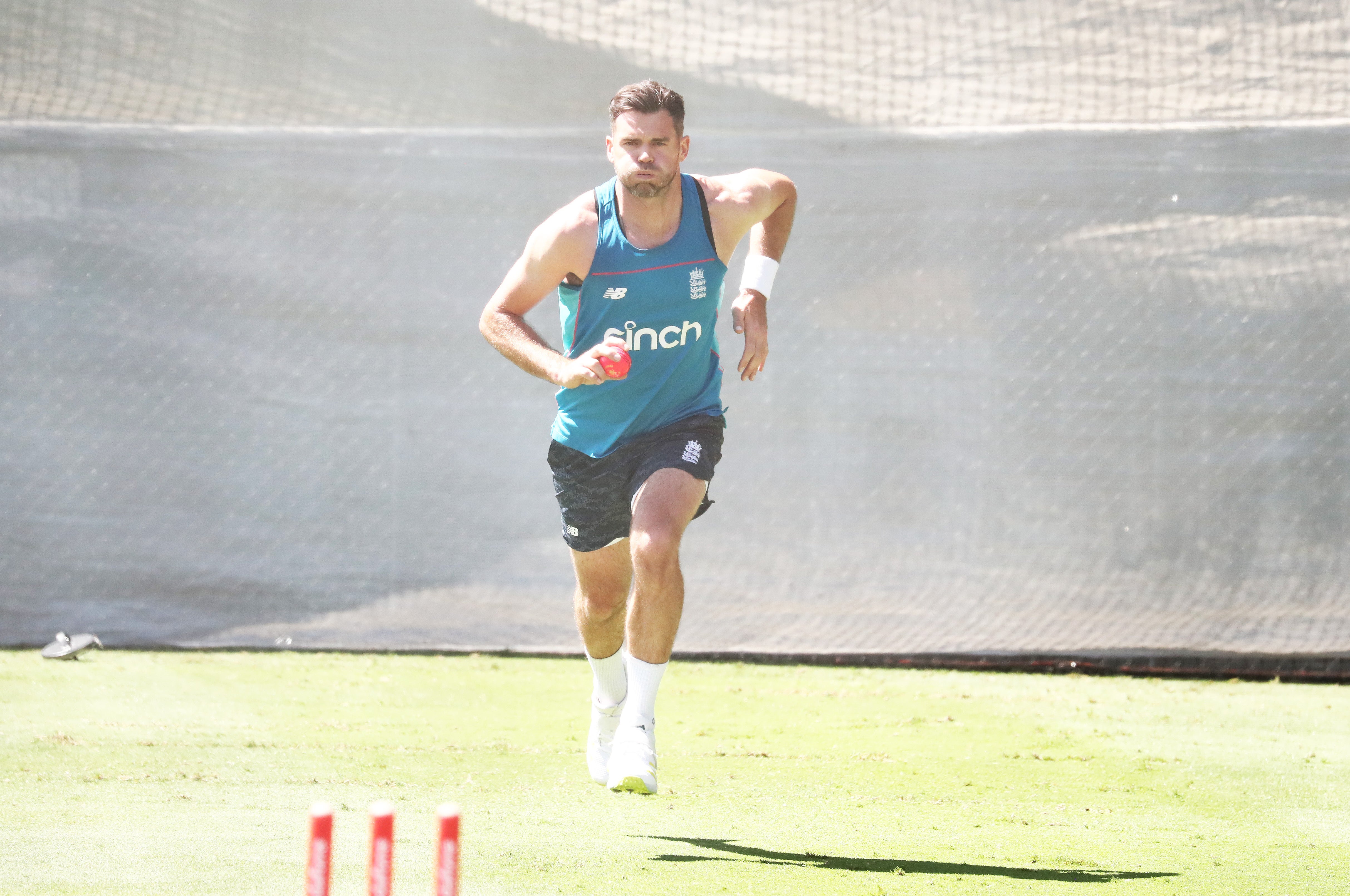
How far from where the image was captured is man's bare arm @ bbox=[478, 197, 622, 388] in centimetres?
421

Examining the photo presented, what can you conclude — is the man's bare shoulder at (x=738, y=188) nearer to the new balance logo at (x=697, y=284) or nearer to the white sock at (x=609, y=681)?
the new balance logo at (x=697, y=284)

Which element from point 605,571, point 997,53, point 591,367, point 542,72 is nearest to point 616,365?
point 591,367

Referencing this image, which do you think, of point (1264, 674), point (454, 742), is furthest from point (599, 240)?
point (1264, 674)

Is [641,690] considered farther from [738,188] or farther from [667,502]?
[738,188]

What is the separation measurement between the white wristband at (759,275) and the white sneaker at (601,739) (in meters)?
1.53

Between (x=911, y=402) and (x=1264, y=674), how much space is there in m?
2.47

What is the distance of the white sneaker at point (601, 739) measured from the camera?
450 centimetres

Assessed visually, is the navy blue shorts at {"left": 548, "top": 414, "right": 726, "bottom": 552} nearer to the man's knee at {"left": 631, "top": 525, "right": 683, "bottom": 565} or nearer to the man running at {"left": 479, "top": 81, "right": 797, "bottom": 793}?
the man running at {"left": 479, "top": 81, "right": 797, "bottom": 793}

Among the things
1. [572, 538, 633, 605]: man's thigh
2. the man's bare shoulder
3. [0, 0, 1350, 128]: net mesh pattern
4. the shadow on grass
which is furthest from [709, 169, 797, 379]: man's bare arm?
[0, 0, 1350, 128]: net mesh pattern

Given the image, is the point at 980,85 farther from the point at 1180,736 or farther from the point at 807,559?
the point at 1180,736

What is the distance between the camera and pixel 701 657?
25.5 ft

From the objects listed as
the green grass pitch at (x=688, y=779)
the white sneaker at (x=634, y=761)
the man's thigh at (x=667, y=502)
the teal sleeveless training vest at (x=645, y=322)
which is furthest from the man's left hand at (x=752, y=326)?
the green grass pitch at (x=688, y=779)

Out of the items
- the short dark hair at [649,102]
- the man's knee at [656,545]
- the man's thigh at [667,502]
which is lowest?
the man's knee at [656,545]

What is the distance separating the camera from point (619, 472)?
454cm
